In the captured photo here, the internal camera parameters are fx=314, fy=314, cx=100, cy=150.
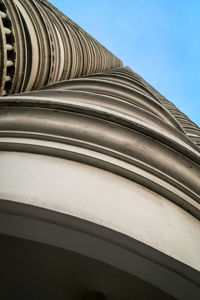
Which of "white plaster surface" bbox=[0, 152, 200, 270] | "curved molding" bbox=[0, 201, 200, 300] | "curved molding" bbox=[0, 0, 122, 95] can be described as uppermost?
"curved molding" bbox=[0, 0, 122, 95]

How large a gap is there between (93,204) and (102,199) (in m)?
0.10

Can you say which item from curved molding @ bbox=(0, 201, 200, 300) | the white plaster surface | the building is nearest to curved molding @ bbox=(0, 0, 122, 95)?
the building

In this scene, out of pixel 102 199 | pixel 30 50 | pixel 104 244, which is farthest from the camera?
pixel 30 50

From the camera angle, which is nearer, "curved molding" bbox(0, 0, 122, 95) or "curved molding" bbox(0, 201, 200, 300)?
"curved molding" bbox(0, 201, 200, 300)

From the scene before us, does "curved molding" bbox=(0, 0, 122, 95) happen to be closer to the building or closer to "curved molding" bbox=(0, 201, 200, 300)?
the building

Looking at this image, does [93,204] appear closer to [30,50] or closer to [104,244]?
[104,244]

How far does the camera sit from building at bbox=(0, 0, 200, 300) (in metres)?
1.95

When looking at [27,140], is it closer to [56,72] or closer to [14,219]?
[14,219]

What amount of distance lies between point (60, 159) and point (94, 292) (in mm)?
1480

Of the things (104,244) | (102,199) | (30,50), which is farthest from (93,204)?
(30,50)

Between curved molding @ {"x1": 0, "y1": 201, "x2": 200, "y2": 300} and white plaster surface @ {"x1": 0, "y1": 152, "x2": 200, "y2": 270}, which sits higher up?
white plaster surface @ {"x1": 0, "y1": 152, "x2": 200, "y2": 270}

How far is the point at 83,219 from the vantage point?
191cm

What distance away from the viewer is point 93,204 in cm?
205

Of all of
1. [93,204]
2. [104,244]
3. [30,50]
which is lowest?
[104,244]
